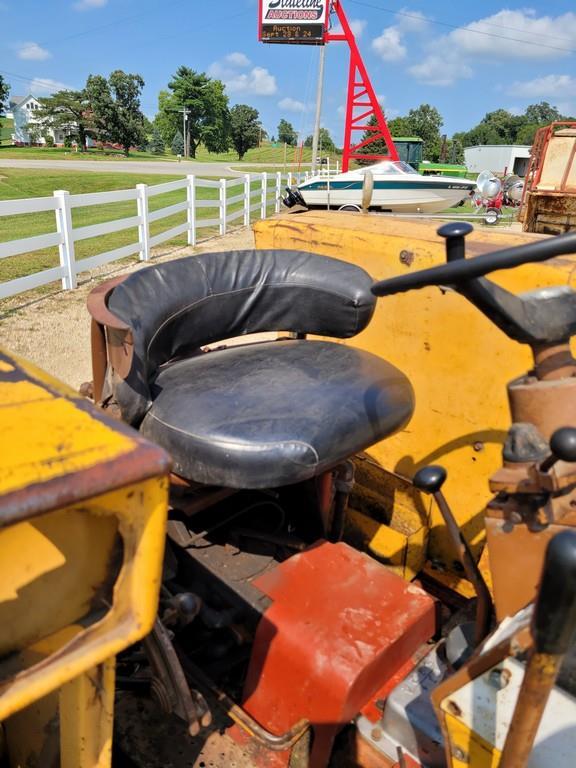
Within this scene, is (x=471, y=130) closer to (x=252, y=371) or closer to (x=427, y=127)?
(x=427, y=127)

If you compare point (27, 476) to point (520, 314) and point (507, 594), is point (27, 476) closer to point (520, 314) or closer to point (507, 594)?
point (520, 314)

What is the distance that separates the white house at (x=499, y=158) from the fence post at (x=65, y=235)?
45612 millimetres

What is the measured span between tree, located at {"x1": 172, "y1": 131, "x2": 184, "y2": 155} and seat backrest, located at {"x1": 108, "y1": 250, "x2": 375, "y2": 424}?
70.2 m

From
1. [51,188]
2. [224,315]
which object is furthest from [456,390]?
[51,188]

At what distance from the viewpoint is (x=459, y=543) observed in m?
1.31

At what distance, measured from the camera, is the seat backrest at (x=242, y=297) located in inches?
70.7

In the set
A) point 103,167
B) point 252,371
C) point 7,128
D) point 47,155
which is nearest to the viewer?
point 252,371

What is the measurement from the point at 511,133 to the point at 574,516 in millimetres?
88002

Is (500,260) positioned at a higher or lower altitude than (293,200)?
higher

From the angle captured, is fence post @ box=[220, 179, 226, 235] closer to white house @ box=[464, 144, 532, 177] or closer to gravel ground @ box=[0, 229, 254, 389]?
gravel ground @ box=[0, 229, 254, 389]

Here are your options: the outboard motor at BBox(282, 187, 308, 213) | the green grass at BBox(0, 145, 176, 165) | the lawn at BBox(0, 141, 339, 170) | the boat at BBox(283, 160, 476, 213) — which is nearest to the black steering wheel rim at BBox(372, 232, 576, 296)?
the outboard motor at BBox(282, 187, 308, 213)

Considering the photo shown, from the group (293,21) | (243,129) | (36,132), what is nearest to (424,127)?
(243,129)

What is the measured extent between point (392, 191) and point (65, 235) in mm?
9756

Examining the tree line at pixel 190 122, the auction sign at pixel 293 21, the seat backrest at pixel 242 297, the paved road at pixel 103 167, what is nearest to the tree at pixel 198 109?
the tree line at pixel 190 122
